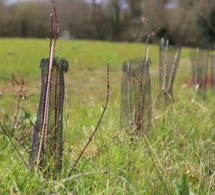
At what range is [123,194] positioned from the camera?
7.25 ft

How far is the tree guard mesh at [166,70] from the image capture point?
471 cm

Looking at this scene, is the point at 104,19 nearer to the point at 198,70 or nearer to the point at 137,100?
the point at 198,70

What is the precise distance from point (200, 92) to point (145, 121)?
355cm

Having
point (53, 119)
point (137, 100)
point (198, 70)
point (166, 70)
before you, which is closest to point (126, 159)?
point (53, 119)

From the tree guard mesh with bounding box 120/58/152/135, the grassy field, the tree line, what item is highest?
the tree line

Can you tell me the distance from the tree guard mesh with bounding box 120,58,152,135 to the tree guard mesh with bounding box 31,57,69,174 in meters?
0.75

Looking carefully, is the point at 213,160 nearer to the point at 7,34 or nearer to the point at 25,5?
the point at 7,34

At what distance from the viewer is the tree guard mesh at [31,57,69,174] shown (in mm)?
2369

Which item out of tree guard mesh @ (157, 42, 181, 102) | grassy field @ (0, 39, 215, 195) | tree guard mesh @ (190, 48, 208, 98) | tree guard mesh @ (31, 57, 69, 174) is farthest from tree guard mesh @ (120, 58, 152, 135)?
tree guard mesh @ (190, 48, 208, 98)

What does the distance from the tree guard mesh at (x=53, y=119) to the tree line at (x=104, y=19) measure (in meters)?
32.5

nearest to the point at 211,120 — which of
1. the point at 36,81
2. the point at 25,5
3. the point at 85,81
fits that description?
the point at 36,81

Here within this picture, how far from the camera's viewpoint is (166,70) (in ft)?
16.0

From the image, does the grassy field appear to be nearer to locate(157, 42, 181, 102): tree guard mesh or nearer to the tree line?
locate(157, 42, 181, 102): tree guard mesh

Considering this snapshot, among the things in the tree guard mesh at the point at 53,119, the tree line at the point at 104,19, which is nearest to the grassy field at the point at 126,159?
the tree guard mesh at the point at 53,119
